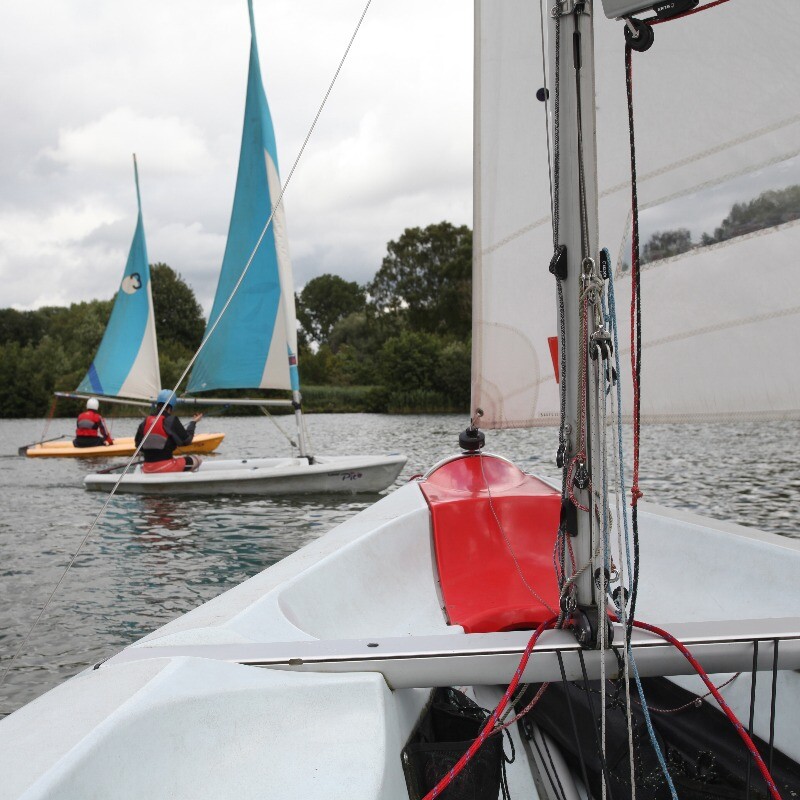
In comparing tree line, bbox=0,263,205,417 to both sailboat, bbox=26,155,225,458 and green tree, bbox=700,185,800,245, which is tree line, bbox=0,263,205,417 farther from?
green tree, bbox=700,185,800,245

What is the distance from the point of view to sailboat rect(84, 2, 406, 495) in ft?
30.5

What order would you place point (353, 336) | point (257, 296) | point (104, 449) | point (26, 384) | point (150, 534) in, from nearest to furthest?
point (150, 534) → point (257, 296) → point (104, 449) → point (26, 384) → point (353, 336)

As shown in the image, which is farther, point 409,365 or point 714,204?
point 409,365

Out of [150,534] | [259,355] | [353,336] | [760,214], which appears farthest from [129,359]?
[353,336]

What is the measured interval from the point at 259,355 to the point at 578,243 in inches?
344

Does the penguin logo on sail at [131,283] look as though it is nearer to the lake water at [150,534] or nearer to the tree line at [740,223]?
the lake water at [150,534]

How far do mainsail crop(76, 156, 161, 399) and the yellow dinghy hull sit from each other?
42.0 inches

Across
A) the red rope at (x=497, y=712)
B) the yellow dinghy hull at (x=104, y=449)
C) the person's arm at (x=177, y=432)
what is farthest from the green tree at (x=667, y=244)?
the yellow dinghy hull at (x=104, y=449)

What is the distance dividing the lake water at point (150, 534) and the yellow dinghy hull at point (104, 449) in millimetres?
308

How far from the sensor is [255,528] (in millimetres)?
7688

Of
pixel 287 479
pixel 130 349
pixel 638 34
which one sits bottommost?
pixel 287 479

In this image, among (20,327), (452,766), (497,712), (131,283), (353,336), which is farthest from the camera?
(20,327)

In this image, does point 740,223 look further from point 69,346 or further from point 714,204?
point 69,346

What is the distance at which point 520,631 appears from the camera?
183 cm
